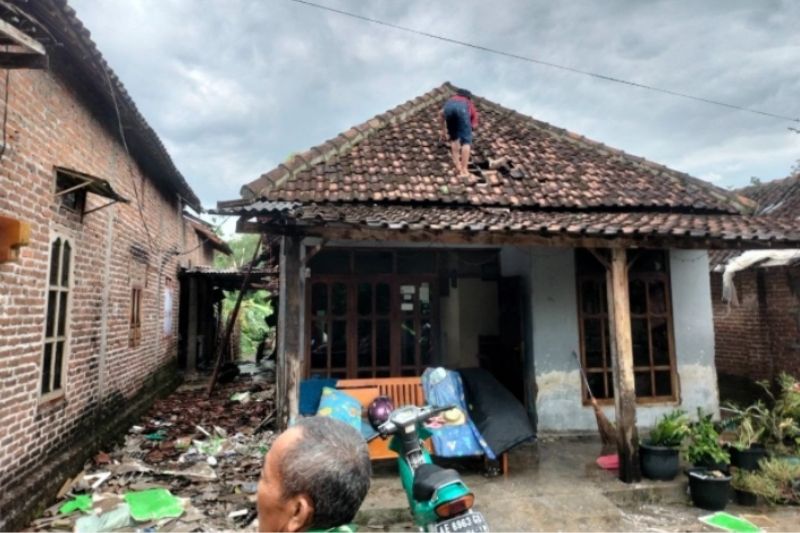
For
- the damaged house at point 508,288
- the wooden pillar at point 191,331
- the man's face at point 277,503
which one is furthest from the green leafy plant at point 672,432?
the wooden pillar at point 191,331

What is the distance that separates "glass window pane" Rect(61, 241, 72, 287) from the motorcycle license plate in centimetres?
529

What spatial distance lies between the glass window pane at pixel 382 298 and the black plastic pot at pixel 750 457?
180 inches

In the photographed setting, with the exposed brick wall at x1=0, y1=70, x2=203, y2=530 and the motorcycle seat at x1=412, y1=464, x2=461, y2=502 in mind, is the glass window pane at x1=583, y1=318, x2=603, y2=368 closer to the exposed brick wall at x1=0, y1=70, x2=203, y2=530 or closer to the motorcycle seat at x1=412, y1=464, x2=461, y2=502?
the motorcycle seat at x1=412, y1=464, x2=461, y2=502

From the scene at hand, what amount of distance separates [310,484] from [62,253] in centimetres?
559

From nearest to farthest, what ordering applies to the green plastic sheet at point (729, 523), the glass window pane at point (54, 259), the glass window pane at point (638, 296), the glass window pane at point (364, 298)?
1. the green plastic sheet at point (729, 523)
2. the glass window pane at point (54, 259)
3. the glass window pane at point (364, 298)
4. the glass window pane at point (638, 296)

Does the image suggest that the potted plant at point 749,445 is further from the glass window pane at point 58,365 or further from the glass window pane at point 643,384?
the glass window pane at point 58,365

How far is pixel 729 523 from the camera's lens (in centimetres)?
415

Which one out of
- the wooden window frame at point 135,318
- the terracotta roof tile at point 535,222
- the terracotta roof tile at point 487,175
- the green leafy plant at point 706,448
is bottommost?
the green leafy plant at point 706,448

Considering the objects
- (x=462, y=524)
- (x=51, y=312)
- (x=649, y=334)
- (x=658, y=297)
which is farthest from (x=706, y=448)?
(x=51, y=312)

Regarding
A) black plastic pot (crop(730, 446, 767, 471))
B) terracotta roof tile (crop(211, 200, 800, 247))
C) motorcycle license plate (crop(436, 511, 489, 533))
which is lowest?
black plastic pot (crop(730, 446, 767, 471))

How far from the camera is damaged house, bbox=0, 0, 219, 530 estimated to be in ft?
13.2

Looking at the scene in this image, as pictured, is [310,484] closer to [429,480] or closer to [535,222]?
[429,480]

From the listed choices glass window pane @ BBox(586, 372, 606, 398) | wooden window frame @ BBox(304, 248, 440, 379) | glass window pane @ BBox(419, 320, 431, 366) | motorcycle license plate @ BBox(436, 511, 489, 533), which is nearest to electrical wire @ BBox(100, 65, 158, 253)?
wooden window frame @ BBox(304, 248, 440, 379)

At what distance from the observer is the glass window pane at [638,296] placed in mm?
6871
